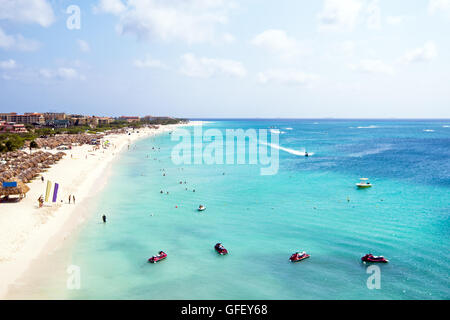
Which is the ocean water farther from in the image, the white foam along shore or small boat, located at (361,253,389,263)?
the white foam along shore

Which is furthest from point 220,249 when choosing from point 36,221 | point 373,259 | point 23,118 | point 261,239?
point 23,118

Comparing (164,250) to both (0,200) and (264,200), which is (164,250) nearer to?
(264,200)

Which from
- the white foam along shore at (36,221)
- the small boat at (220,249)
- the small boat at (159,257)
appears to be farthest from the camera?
the small boat at (220,249)

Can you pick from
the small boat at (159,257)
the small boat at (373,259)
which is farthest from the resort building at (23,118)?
the small boat at (373,259)

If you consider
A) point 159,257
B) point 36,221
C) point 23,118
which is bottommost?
point 159,257

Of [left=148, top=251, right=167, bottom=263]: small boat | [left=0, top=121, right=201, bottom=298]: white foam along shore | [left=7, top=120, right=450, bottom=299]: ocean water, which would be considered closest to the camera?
[left=7, top=120, right=450, bottom=299]: ocean water

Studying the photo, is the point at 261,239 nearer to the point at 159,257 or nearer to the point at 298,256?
the point at 298,256

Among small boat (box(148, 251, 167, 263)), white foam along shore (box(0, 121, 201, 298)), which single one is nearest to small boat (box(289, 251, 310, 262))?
small boat (box(148, 251, 167, 263))

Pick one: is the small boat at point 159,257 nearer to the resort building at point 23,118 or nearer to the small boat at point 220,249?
the small boat at point 220,249

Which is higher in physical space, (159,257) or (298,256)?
(298,256)
